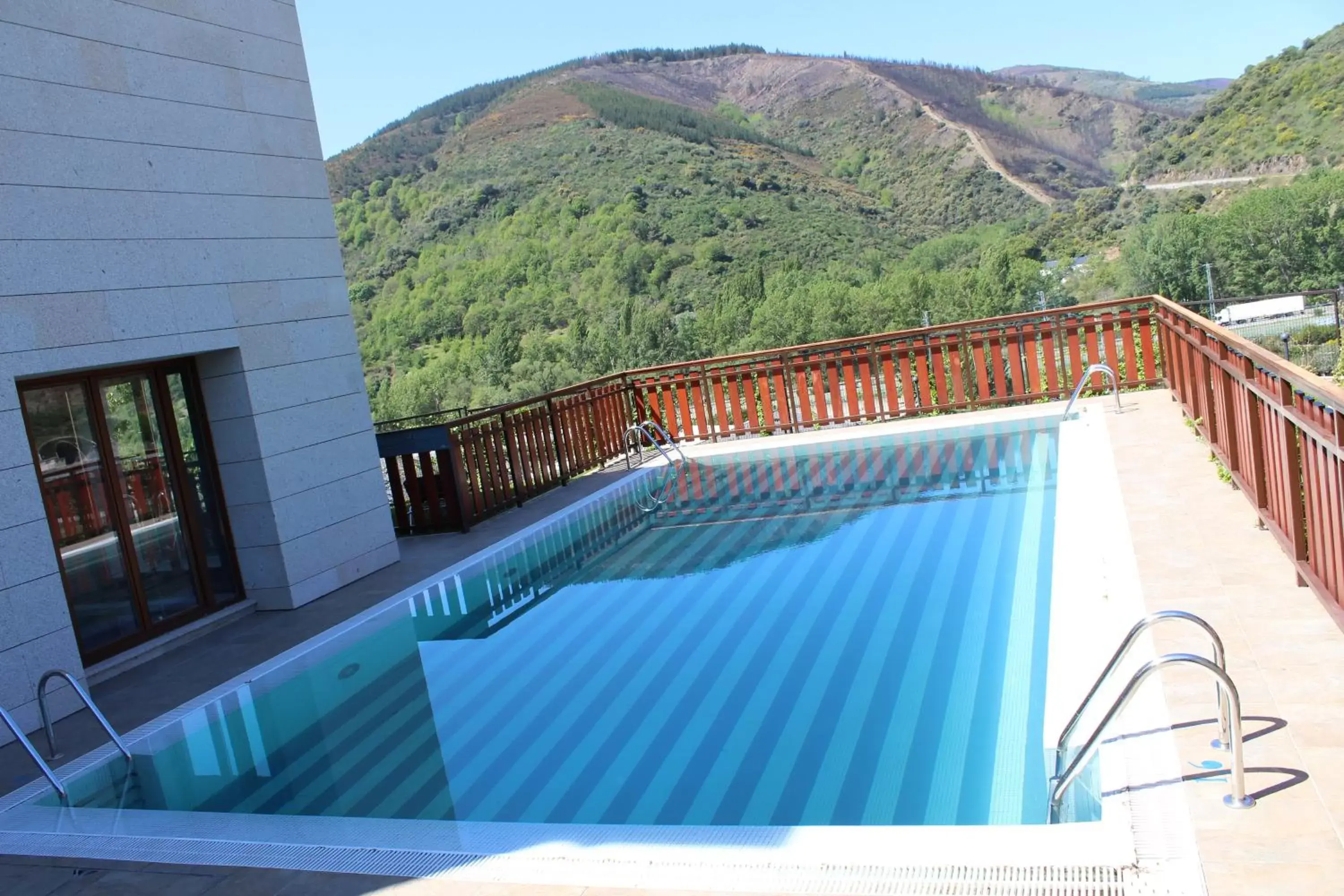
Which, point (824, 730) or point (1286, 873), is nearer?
point (1286, 873)

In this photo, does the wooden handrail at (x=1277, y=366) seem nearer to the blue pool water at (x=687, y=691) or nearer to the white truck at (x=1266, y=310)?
the blue pool water at (x=687, y=691)

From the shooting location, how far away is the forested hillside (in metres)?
38.3

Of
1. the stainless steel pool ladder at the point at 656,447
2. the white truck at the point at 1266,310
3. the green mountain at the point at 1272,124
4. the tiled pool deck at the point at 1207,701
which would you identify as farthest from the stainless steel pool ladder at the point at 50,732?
the green mountain at the point at 1272,124

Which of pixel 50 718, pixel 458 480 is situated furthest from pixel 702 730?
pixel 458 480

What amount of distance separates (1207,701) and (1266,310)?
21978 mm

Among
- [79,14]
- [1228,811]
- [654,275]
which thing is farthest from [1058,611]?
[654,275]

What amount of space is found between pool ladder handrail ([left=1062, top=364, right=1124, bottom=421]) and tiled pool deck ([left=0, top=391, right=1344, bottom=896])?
6.32ft

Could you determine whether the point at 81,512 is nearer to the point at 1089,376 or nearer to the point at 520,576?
the point at 520,576

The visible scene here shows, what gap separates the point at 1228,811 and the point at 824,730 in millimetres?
1637

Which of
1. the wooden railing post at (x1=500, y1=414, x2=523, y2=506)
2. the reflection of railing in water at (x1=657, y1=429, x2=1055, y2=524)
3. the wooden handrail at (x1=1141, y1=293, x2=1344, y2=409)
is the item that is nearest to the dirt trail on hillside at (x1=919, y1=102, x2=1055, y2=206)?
the reflection of railing in water at (x1=657, y1=429, x2=1055, y2=524)

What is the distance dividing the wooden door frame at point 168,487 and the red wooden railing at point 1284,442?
557 centimetres

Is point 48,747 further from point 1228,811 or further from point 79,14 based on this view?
point 1228,811

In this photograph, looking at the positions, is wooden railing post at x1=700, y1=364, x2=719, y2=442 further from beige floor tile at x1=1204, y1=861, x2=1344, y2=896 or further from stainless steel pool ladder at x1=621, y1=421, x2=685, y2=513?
beige floor tile at x1=1204, y1=861, x2=1344, y2=896

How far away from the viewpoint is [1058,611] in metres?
4.77
